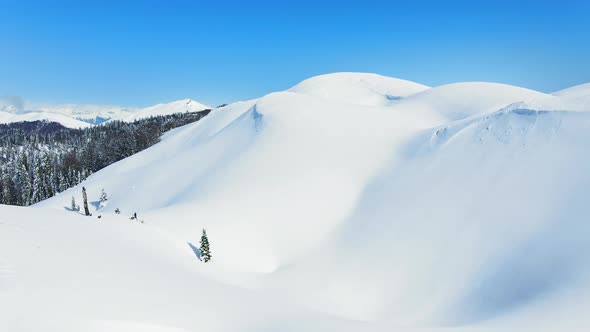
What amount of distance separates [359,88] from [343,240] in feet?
309

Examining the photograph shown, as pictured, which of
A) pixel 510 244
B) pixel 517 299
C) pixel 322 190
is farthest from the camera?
pixel 322 190

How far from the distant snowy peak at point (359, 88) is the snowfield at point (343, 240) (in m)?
57.7

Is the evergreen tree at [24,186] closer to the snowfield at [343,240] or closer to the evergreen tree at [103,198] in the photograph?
the evergreen tree at [103,198]

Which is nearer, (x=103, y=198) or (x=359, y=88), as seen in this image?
(x=103, y=198)

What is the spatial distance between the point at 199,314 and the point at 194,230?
1584cm

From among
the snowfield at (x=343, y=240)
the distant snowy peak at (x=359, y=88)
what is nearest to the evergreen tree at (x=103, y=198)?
the snowfield at (x=343, y=240)

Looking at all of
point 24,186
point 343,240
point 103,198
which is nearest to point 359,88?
point 103,198

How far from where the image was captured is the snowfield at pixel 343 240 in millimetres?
A: 9695

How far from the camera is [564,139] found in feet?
73.5

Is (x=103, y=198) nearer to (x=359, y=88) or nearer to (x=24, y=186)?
(x=24, y=186)

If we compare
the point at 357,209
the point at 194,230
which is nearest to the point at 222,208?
the point at 194,230

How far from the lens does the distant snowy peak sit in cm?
9838

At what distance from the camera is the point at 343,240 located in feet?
83.0

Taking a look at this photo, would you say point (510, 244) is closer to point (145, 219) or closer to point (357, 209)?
point (357, 209)
